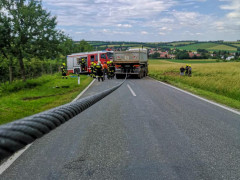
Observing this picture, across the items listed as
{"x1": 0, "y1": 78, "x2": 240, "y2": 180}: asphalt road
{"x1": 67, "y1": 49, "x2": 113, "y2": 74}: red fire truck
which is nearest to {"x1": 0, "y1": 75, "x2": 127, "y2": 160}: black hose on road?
{"x1": 0, "y1": 78, "x2": 240, "y2": 180}: asphalt road

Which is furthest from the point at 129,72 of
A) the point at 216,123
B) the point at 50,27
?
the point at 216,123

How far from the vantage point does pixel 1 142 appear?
2.54ft

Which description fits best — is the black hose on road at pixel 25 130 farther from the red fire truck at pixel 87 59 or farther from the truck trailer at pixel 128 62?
the red fire truck at pixel 87 59

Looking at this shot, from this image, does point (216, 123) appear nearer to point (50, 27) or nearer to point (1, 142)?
point (1, 142)

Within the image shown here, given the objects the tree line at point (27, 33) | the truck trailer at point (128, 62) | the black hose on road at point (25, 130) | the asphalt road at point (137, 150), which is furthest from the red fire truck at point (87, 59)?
the black hose on road at point (25, 130)

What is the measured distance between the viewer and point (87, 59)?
3272cm

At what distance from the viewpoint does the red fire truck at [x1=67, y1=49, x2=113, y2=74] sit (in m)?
30.8

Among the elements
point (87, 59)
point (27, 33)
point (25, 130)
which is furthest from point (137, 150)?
point (87, 59)

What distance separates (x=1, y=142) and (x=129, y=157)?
3.29 m

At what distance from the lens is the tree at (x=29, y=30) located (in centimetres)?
1811

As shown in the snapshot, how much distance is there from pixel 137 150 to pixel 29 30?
57.2 ft

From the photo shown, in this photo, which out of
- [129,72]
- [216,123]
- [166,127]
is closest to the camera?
[166,127]

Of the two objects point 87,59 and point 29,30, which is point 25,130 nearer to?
point 29,30

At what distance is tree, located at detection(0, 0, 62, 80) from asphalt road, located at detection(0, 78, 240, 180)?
1379 centimetres
